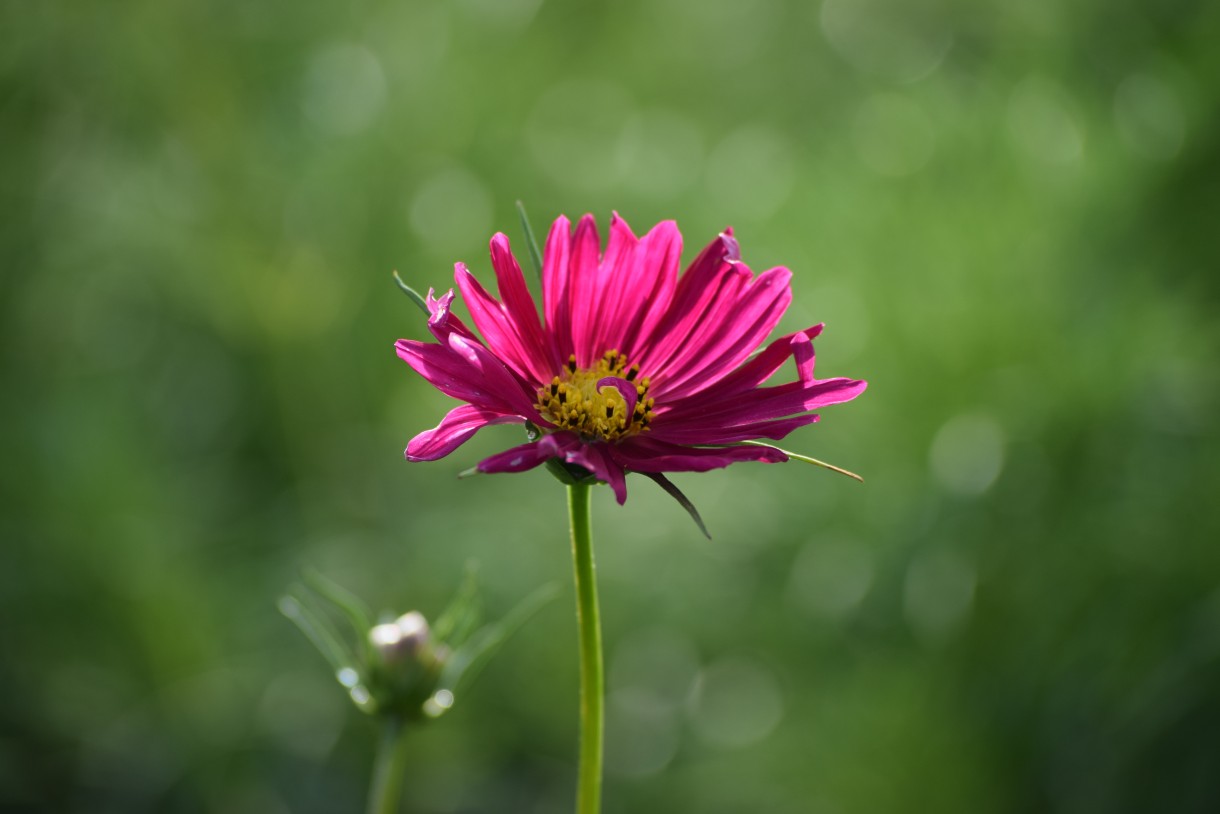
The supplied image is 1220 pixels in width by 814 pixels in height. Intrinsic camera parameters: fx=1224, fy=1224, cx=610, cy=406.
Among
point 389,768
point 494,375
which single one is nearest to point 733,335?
point 494,375

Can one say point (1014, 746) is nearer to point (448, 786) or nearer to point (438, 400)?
point (448, 786)

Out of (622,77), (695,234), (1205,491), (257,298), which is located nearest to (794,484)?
(695,234)

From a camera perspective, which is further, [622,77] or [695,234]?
[622,77]

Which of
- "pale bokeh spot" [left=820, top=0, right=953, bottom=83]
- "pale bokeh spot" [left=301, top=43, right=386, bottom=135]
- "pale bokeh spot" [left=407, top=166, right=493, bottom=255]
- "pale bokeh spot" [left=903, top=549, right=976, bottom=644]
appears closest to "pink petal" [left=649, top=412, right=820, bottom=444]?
"pale bokeh spot" [left=903, top=549, right=976, bottom=644]

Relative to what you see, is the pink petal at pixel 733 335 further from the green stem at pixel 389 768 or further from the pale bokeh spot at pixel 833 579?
the pale bokeh spot at pixel 833 579

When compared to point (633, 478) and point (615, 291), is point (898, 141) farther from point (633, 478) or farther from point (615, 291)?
point (615, 291)

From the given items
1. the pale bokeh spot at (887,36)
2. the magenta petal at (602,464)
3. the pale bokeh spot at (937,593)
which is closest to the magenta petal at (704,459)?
the magenta petal at (602,464)
